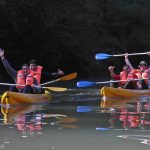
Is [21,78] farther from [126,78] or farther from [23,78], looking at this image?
[126,78]

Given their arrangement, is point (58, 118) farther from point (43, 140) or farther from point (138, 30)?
point (138, 30)

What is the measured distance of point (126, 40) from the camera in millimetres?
30016

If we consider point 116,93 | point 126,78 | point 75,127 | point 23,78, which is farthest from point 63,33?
point 75,127

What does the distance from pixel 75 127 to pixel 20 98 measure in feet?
12.7

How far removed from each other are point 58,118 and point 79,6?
46.3 feet

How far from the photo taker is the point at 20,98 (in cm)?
1212

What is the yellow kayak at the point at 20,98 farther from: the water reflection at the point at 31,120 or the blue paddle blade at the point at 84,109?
the blue paddle blade at the point at 84,109

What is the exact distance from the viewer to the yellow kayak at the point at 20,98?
1173 centimetres

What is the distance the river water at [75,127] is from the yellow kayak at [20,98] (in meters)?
0.23

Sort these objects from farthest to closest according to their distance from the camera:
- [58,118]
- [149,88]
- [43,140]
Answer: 1. [149,88]
2. [58,118]
3. [43,140]

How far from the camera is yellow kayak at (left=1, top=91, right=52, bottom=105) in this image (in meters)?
11.7

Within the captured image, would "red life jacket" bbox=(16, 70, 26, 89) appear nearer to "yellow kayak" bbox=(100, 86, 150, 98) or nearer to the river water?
the river water

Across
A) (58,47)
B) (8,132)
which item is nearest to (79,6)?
(58,47)

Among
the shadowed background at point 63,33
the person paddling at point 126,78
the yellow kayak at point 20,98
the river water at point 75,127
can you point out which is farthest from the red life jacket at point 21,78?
the shadowed background at point 63,33
